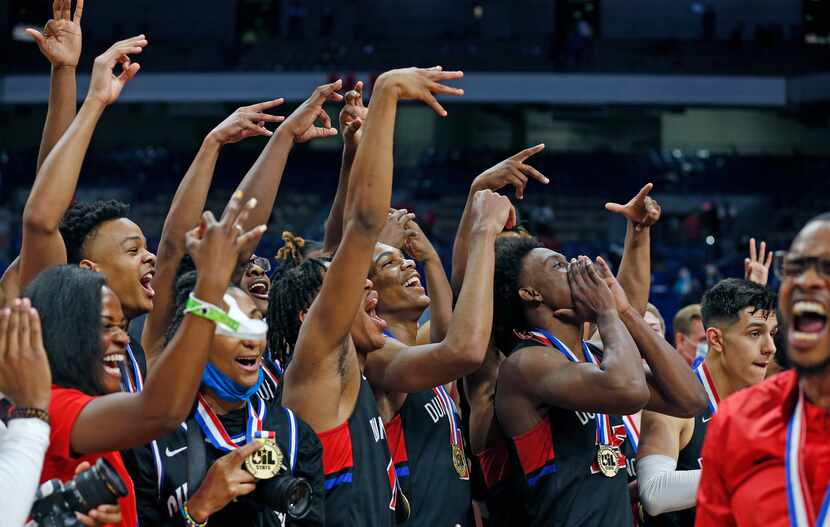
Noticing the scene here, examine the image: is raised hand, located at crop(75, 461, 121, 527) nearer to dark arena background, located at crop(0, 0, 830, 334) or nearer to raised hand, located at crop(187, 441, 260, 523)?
raised hand, located at crop(187, 441, 260, 523)

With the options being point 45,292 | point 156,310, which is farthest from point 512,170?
point 45,292

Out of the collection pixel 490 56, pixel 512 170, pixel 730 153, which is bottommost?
pixel 730 153

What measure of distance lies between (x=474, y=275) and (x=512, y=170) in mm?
1045

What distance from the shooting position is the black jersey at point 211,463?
2.93 meters

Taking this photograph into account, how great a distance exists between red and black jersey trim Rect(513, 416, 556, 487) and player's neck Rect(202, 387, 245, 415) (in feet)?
3.75

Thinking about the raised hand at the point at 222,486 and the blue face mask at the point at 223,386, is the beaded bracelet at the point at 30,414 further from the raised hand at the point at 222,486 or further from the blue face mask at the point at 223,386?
the blue face mask at the point at 223,386

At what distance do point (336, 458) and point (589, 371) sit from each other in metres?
0.88

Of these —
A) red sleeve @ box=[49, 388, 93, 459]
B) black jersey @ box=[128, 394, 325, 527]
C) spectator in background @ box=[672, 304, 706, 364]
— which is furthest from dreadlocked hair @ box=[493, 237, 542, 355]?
spectator in background @ box=[672, 304, 706, 364]

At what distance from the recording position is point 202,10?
27.8 m

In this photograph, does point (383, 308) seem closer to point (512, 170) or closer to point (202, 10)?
point (512, 170)

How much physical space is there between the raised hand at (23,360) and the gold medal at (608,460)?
205cm

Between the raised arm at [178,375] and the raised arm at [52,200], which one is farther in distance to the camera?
the raised arm at [52,200]

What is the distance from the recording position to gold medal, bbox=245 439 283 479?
9.37 ft

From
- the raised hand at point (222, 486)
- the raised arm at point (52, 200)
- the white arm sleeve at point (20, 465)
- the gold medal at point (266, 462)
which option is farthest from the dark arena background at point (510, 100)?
the white arm sleeve at point (20, 465)
